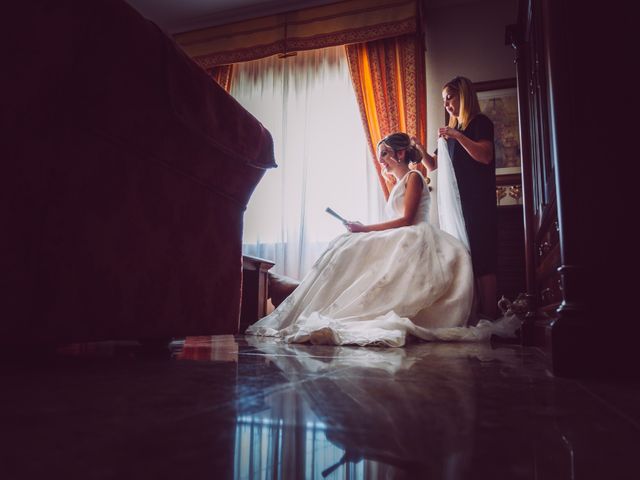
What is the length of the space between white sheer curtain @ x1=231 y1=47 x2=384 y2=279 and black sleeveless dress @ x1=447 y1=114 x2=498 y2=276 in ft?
3.69

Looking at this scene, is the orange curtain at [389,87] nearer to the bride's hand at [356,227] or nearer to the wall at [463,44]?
the wall at [463,44]

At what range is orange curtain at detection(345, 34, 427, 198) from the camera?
12.2ft

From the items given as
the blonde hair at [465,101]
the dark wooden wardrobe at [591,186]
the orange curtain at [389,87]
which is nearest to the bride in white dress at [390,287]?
the blonde hair at [465,101]

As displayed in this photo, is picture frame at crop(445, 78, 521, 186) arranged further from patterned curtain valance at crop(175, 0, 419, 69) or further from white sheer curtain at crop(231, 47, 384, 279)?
white sheer curtain at crop(231, 47, 384, 279)

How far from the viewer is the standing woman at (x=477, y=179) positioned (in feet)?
8.02

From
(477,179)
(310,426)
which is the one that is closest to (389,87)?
(477,179)

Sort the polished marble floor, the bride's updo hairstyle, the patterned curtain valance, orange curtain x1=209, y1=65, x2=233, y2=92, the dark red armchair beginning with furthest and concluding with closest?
orange curtain x1=209, y1=65, x2=233, y2=92
the patterned curtain valance
the bride's updo hairstyle
the dark red armchair
the polished marble floor

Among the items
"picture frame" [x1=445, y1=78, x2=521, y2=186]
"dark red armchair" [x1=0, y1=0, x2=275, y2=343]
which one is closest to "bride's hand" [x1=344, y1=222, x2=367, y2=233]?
"picture frame" [x1=445, y1=78, x2=521, y2=186]

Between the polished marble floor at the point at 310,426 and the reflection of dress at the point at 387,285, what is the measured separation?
1260mm

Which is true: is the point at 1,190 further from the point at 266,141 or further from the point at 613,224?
the point at 613,224

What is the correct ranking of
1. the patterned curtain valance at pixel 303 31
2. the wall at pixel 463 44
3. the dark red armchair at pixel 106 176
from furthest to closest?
the patterned curtain valance at pixel 303 31 < the wall at pixel 463 44 < the dark red armchair at pixel 106 176

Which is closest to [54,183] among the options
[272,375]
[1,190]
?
[1,190]

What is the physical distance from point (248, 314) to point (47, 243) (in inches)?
77.4

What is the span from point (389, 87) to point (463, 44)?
27.1 inches
